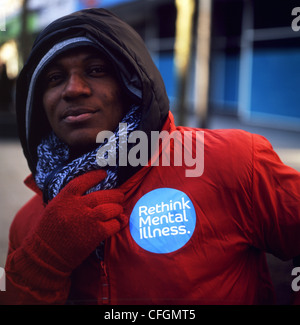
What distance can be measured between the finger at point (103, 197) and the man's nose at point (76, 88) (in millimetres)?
388

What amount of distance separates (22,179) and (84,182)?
17.2ft

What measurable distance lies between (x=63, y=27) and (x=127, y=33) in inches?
10.5

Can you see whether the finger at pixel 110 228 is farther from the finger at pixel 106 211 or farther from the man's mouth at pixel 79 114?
the man's mouth at pixel 79 114

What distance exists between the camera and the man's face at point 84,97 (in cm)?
171

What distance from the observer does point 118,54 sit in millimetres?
1731

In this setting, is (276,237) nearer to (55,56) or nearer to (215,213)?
(215,213)

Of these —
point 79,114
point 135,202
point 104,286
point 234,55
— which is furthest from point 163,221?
point 234,55

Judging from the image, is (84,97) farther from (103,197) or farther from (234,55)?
(234,55)

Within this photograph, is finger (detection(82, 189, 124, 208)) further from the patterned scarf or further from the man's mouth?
the man's mouth

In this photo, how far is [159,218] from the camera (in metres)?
1.60

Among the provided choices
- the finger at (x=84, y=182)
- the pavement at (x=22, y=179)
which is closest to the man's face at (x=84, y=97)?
the finger at (x=84, y=182)

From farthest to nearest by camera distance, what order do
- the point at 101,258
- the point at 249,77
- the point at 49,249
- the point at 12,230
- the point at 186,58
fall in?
the point at 249,77 → the point at 186,58 → the point at 12,230 → the point at 101,258 → the point at 49,249

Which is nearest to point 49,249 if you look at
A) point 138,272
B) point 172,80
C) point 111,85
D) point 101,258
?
point 101,258

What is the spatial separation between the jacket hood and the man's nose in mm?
137
